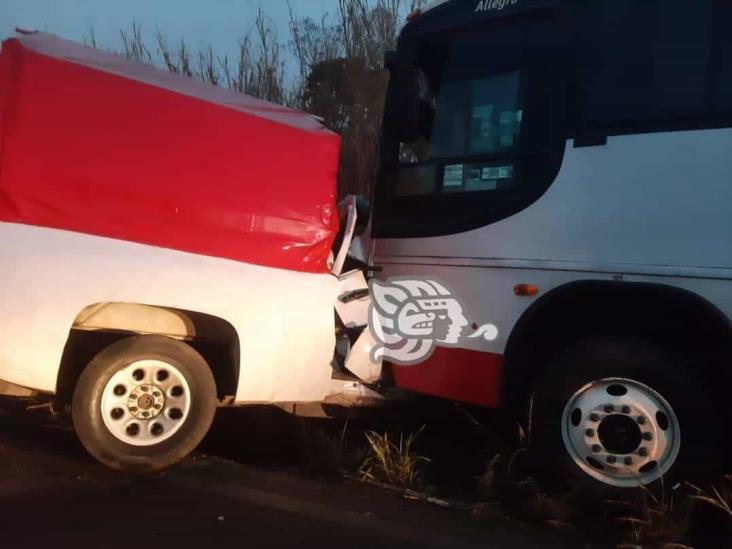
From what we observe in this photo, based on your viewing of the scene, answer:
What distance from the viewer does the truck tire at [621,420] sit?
13.4ft

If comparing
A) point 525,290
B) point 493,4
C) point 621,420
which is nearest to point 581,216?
point 525,290

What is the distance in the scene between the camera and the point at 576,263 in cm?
441

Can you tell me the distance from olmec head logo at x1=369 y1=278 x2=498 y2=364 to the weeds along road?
→ 37.1 inches

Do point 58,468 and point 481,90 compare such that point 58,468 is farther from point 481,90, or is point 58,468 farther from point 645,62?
point 645,62

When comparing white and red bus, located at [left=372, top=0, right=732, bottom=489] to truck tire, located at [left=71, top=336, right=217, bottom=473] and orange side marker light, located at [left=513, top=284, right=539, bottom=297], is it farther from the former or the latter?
truck tire, located at [left=71, top=336, right=217, bottom=473]

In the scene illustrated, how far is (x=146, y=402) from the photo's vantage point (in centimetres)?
456

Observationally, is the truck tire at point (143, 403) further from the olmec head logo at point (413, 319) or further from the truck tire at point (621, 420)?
the truck tire at point (621, 420)

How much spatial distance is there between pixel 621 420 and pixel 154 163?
3.11 m

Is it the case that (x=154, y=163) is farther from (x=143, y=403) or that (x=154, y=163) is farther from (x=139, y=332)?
(x=143, y=403)

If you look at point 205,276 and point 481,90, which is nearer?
point 205,276

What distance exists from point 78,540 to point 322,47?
11.5m

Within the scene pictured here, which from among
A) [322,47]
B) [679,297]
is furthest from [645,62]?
[322,47]

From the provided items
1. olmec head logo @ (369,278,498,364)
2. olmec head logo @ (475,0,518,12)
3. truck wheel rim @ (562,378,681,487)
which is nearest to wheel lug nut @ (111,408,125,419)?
olmec head logo @ (369,278,498,364)

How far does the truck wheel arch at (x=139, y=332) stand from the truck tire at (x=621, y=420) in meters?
1.96
